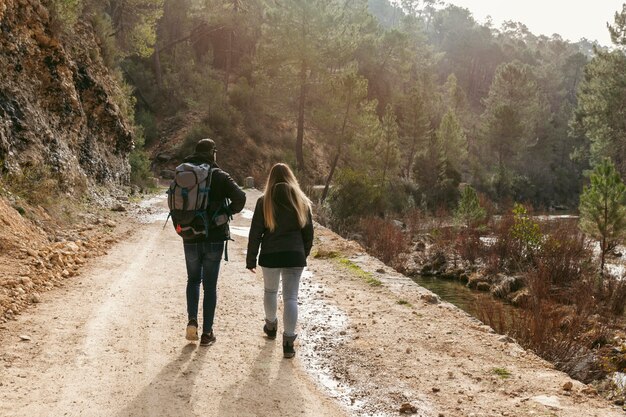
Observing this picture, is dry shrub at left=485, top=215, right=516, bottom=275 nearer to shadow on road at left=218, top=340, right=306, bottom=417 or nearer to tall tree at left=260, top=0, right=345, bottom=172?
shadow on road at left=218, top=340, right=306, bottom=417

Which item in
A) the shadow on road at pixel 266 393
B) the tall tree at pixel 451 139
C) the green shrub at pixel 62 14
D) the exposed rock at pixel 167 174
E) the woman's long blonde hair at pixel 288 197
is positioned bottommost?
the exposed rock at pixel 167 174

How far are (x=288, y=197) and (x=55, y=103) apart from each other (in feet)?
43.0

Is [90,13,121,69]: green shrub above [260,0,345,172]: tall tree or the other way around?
the other way around

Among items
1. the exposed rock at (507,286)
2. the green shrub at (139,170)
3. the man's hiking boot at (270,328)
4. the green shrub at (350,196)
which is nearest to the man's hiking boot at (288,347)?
the man's hiking boot at (270,328)


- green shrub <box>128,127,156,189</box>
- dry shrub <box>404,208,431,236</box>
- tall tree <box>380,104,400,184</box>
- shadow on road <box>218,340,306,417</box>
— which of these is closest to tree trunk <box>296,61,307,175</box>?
tall tree <box>380,104,400,184</box>

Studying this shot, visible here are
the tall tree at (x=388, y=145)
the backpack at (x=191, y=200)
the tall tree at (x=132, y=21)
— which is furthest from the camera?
the tall tree at (x=388, y=145)

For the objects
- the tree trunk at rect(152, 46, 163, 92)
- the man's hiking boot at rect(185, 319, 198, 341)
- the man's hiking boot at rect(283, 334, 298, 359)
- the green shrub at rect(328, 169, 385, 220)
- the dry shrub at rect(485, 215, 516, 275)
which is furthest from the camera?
the tree trunk at rect(152, 46, 163, 92)

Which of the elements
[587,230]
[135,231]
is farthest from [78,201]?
[587,230]

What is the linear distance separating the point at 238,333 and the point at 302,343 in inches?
29.5

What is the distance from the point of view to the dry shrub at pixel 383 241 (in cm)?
1734

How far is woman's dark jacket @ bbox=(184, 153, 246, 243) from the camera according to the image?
505cm

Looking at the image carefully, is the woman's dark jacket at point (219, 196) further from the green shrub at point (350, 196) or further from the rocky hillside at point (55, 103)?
the green shrub at point (350, 196)

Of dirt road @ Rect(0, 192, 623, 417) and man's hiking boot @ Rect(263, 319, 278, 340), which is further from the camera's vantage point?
man's hiking boot @ Rect(263, 319, 278, 340)

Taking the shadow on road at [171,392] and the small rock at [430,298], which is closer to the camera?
the shadow on road at [171,392]
